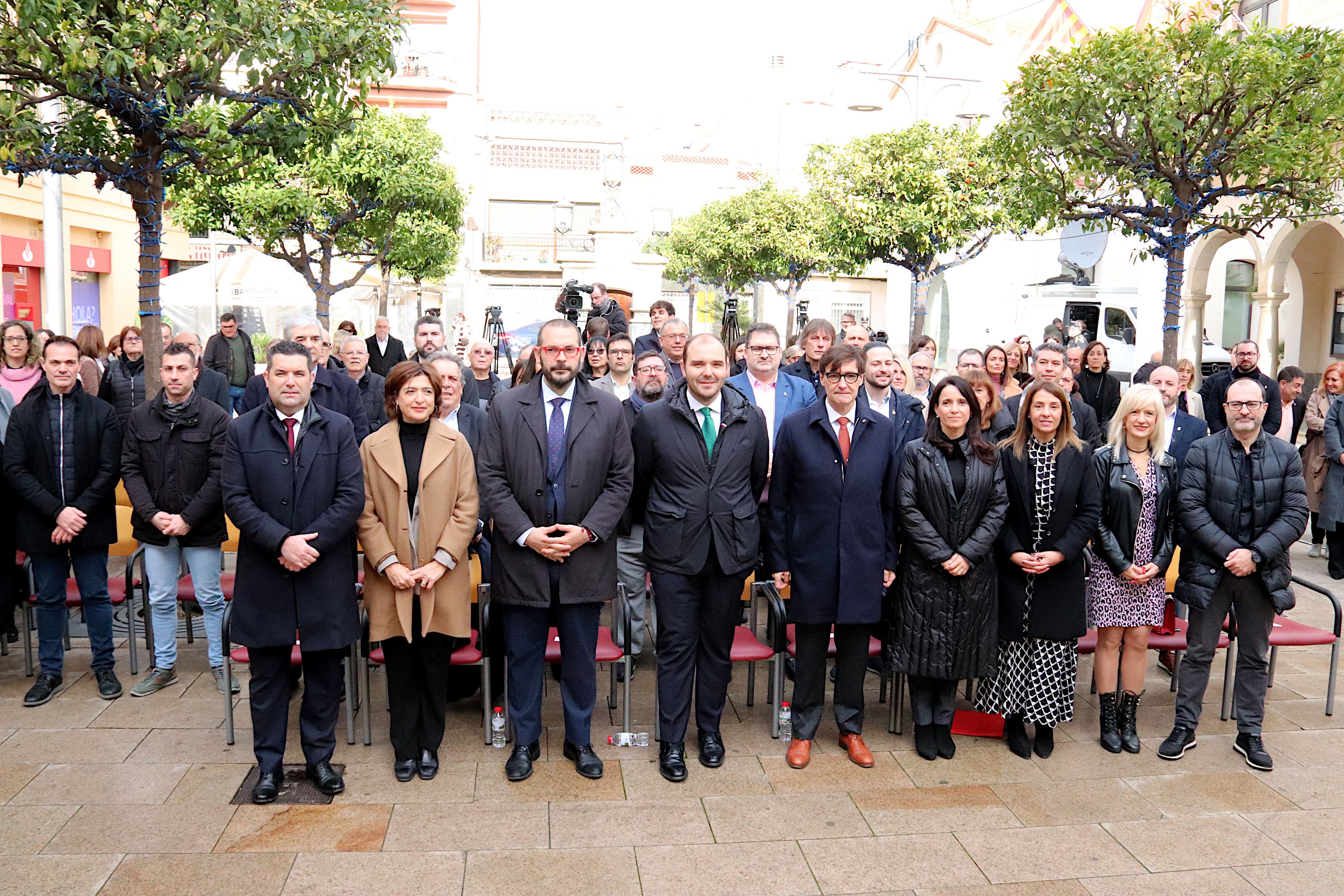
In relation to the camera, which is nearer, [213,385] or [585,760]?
[585,760]

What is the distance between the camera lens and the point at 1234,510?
5.16m

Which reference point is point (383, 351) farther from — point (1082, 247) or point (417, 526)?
point (1082, 247)

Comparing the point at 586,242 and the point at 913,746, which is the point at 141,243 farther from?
the point at 586,242

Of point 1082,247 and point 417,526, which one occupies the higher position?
point 1082,247

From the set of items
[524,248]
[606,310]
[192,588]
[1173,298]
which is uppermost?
[524,248]

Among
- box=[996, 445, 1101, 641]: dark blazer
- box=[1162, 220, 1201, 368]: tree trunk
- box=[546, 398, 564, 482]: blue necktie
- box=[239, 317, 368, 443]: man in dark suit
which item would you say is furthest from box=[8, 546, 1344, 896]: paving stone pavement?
box=[1162, 220, 1201, 368]: tree trunk

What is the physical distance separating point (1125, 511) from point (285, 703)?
13.2 feet

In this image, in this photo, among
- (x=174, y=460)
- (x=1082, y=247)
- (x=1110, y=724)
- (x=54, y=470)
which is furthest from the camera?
(x=1082, y=247)

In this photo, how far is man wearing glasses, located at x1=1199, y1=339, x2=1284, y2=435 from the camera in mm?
9375

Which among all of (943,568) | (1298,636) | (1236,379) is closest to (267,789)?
(943,568)

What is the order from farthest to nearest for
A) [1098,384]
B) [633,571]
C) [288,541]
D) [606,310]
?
[606,310] < [1098,384] < [633,571] < [288,541]

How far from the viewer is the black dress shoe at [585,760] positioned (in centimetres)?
489

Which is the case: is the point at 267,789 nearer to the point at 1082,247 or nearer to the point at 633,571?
the point at 633,571

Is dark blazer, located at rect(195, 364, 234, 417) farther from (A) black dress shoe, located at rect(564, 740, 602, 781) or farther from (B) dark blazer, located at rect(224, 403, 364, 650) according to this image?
(A) black dress shoe, located at rect(564, 740, 602, 781)
